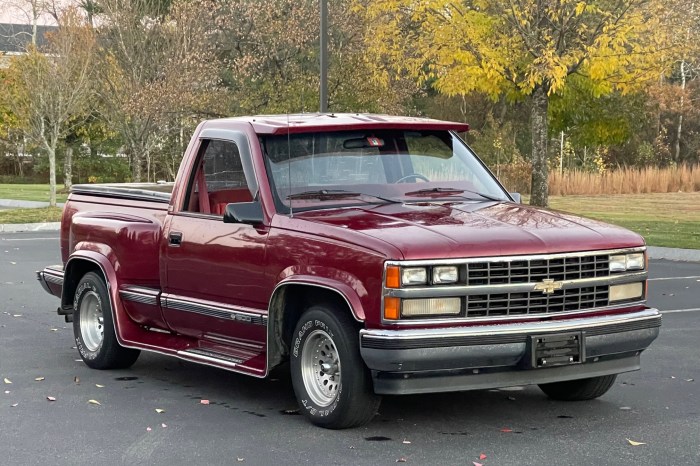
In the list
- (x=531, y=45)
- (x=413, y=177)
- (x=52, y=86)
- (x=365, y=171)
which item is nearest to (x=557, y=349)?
(x=413, y=177)

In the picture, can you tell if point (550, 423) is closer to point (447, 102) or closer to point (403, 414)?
point (403, 414)

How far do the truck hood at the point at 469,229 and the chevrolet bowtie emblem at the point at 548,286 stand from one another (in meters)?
0.18

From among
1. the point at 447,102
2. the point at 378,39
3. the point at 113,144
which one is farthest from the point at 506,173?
the point at 113,144

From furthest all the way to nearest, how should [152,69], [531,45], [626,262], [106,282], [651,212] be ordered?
[152,69], [651,212], [531,45], [106,282], [626,262]

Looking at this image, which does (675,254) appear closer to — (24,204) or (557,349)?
(557,349)

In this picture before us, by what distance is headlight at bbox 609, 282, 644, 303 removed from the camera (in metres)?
7.88

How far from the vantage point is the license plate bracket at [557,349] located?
23.9 ft

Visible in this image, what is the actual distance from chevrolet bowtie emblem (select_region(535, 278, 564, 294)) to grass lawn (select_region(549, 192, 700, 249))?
48.7 ft

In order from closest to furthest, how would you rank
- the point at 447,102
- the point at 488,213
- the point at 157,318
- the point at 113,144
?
the point at 488,213 → the point at 157,318 → the point at 447,102 → the point at 113,144

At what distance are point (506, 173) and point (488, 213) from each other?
3525 centimetres

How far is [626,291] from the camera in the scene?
7969 mm

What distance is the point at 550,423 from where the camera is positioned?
7801 mm

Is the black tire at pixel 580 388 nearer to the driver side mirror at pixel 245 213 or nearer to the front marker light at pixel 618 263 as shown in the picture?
the front marker light at pixel 618 263

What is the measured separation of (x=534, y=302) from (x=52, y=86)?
28.5m
